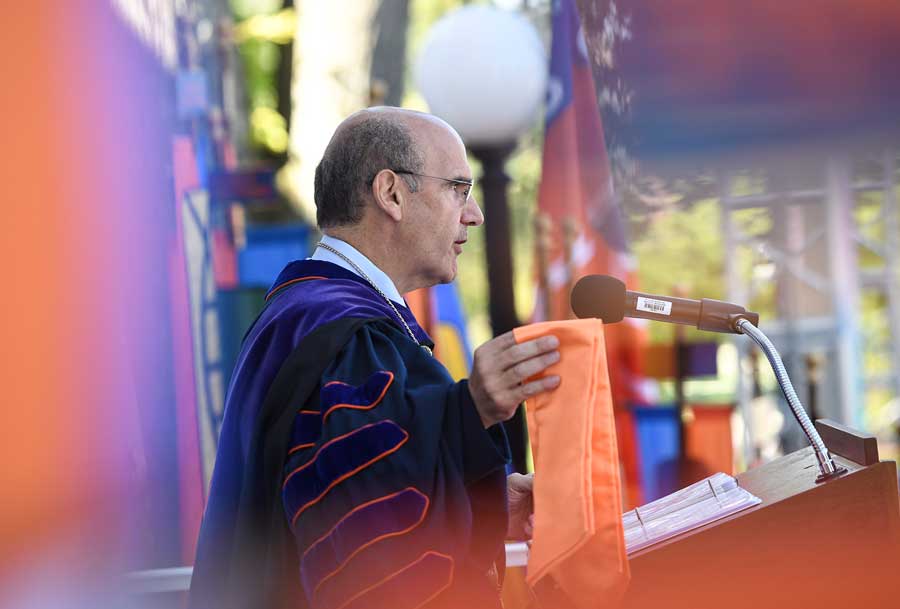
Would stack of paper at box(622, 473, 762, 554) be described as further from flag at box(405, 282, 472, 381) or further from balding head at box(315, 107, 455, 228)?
flag at box(405, 282, 472, 381)

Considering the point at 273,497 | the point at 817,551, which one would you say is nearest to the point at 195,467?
the point at 273,497

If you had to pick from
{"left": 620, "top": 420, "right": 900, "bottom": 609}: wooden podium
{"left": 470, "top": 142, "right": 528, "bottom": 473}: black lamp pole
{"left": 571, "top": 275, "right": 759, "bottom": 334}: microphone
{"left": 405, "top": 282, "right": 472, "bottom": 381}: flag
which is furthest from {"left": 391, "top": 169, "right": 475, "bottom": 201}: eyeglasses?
{"left": 405, "top": 282, "right": 472, "bottom": 381}: flag

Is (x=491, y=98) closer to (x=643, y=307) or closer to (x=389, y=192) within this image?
(x=389, y=192)

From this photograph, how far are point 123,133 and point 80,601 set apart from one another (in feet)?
5.04

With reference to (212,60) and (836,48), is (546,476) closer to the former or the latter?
(836,48)

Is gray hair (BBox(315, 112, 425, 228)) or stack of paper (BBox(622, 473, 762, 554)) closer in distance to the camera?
stack of paper (BBox(622, 473, 762, 554))

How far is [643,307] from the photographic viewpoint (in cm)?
183

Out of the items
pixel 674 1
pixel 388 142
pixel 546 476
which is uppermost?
pixel 674 1

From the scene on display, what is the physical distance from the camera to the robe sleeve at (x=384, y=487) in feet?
5.47

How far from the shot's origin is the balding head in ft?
6.77

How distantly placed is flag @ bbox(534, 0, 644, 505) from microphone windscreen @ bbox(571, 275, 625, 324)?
280 cm

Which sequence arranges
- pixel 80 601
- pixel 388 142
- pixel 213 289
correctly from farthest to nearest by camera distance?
pixel 213 289, pixel 80 601, pixel 388 142

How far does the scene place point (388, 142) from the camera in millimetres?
2062

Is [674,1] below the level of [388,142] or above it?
above
